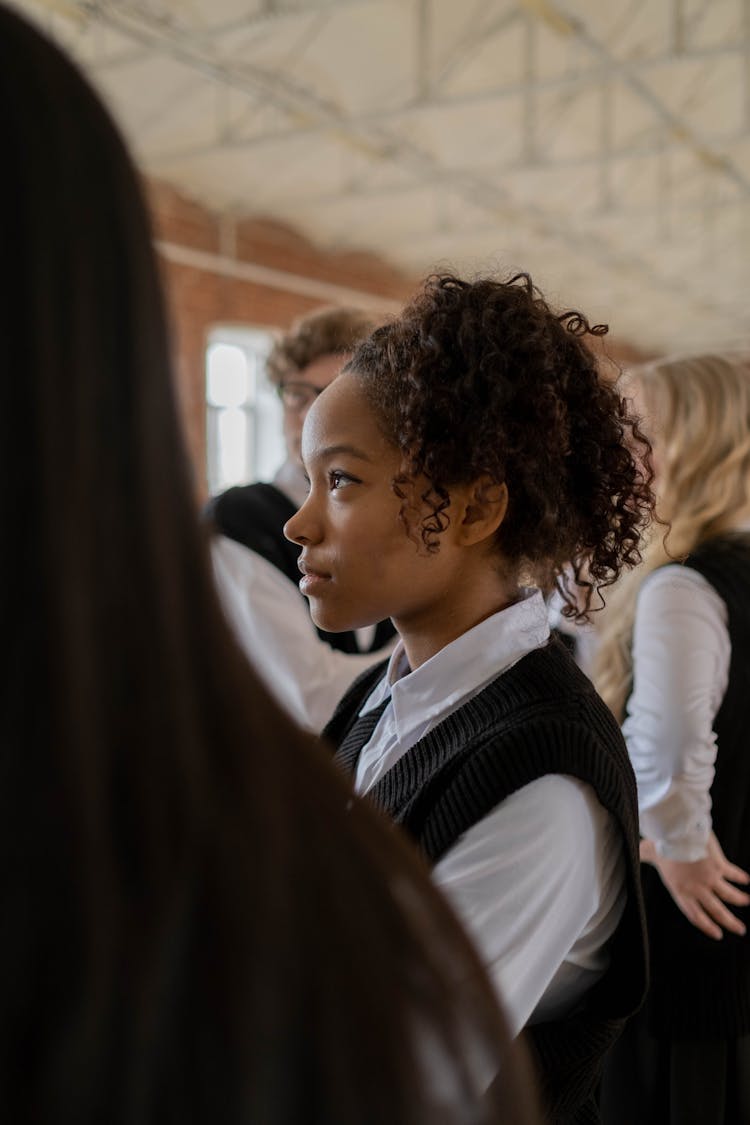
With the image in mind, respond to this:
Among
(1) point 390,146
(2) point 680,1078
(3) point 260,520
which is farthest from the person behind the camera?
(1) point 390,146

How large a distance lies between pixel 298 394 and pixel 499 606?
1288mm

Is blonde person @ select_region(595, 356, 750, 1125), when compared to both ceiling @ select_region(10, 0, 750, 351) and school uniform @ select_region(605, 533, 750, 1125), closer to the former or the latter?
school uniform @ select_region(605, 533, 750, 1125)

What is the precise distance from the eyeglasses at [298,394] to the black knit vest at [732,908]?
93 cm

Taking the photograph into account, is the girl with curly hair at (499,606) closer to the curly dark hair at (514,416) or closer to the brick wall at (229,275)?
the curly dark hair at (514,416)

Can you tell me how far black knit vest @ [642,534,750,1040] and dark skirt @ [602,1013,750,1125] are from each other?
0.10ft

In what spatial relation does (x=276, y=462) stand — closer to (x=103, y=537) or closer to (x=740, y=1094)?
(x=740, y=1094)

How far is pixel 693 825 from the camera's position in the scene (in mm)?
1734

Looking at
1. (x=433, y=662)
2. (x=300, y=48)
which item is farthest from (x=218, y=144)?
(x=433, y=662)

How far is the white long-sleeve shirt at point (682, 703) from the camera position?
5.69ft

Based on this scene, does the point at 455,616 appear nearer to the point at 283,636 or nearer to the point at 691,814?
the point at 691,814

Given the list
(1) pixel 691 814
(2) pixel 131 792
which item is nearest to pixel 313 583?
(2) pixel 131 792

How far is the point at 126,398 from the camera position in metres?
0.45

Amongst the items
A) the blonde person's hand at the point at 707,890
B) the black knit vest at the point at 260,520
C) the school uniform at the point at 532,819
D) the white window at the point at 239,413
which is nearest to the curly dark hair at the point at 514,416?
the school uniform at the point at 532,819

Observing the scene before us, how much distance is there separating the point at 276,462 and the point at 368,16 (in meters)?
4.24
